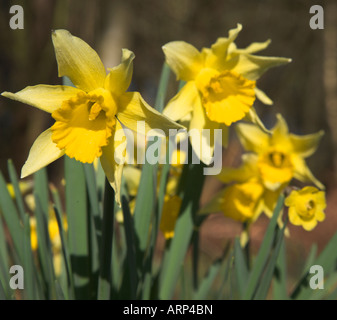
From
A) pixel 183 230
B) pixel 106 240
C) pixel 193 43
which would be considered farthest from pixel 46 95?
pixel 193 43

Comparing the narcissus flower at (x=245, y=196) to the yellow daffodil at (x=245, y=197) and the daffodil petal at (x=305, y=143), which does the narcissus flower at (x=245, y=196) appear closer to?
the yellow daffodil at (x=245, y=197)

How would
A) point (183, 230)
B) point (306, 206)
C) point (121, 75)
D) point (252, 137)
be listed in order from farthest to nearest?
point (252, 137) → point (183, 230) → point (306, 206) → point (121, 75)

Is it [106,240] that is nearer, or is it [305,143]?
[106,240]

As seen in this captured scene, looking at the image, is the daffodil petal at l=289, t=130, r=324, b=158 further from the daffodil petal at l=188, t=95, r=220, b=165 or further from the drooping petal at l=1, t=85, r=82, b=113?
the drooping petal at l=1, t=85, r=82, b=113

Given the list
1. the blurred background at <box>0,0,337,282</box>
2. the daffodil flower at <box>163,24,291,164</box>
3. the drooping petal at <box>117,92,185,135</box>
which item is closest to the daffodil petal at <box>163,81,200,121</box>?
the daffodil flower at <box>163,24,291,164</box>

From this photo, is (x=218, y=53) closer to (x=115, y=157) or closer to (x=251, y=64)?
(x=251, y=64)

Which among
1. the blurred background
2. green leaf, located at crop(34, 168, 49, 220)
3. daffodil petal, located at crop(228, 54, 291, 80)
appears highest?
the blurred background
